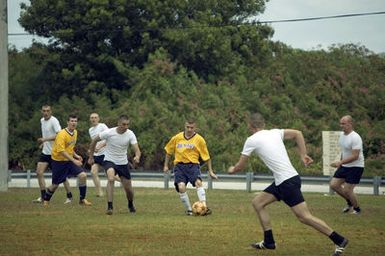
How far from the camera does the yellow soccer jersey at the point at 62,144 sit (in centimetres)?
2339

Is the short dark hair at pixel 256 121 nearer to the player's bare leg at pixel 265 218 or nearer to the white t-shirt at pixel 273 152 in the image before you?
the white t-shirt at pixel 273 152

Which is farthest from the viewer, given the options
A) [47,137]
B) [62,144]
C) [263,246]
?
[47,137]

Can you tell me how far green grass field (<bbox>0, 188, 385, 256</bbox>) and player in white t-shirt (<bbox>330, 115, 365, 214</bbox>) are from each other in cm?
60

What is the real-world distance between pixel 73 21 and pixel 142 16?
4.03 m

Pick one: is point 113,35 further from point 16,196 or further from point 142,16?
point 16,196

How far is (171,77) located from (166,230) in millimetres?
35748

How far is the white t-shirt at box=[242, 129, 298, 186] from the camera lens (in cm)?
1395

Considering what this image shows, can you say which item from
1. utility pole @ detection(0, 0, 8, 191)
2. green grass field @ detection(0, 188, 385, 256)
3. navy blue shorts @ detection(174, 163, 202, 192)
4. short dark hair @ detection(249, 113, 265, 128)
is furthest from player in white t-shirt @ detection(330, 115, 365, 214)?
utility pole @ detection(0, 0, 8, 191)

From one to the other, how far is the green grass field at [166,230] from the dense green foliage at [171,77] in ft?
81.2

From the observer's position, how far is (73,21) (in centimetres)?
5206

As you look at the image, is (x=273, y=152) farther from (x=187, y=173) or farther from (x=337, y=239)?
(x=187, y=173)

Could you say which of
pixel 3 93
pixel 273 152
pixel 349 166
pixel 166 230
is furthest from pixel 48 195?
pixel 273 152

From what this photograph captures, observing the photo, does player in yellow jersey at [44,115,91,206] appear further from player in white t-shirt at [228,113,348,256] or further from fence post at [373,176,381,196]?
fence post at [373,176,381,196]

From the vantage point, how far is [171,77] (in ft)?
172
